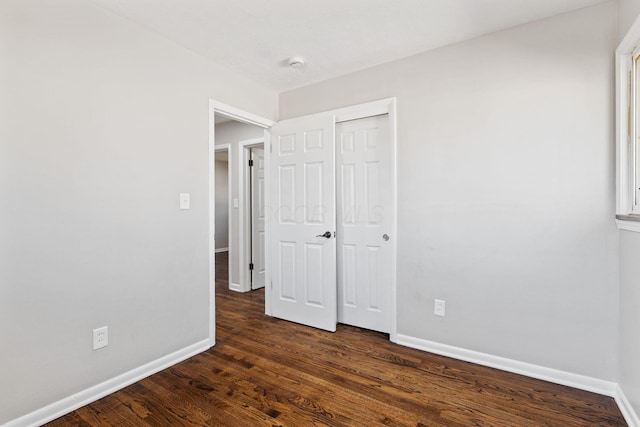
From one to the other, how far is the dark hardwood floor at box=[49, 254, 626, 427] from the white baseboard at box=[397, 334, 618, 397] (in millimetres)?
53

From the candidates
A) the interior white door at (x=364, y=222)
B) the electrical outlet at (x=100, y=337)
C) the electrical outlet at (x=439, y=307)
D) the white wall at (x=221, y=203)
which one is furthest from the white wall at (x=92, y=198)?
the white wall at (x=221, y=203)

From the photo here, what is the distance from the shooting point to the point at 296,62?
2.57 meters

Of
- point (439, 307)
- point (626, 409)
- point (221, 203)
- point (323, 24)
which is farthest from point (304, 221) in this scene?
point (221, 203)

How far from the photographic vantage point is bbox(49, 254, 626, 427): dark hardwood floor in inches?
66.6

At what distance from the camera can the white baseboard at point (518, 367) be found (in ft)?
6.32

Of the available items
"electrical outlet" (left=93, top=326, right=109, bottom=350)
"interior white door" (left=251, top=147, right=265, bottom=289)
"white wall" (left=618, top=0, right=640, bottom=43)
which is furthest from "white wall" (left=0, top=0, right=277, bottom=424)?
"white wall" (left=618, top=0, right=640, bottom=43)

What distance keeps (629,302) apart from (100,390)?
3.14 meters

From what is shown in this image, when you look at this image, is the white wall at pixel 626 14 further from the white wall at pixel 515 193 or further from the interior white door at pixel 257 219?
the interior white door at pixel 257 219

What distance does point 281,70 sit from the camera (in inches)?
109

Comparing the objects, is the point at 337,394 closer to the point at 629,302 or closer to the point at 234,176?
the point at 629,302

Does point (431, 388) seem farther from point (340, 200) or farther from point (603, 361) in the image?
point (340, 200)

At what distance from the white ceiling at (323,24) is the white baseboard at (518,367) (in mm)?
2341

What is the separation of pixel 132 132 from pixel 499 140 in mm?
2545

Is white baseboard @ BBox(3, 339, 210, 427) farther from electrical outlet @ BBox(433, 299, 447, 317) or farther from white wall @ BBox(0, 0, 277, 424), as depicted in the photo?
electrical outlet @ BBox(433, 299, 447, 317)
